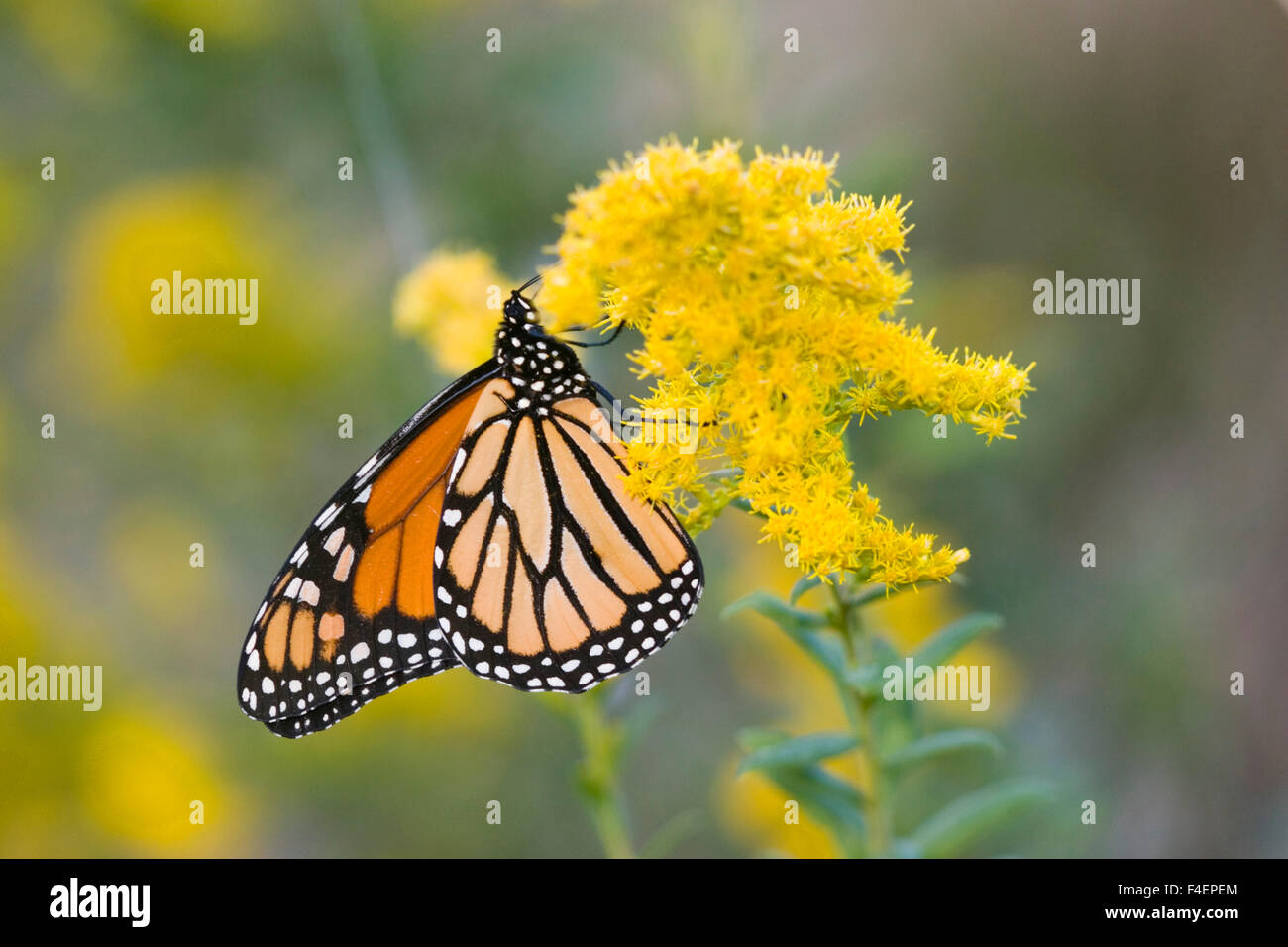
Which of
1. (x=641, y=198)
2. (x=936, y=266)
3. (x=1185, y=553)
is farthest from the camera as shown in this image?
(x=936, y=266)

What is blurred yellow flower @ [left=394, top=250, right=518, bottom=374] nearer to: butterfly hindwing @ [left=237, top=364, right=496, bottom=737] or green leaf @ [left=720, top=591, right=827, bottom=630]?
butterfly hindwing @ [left=237, top=364, right=496, bottom=737]

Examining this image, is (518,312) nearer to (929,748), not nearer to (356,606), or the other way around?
(356,606)

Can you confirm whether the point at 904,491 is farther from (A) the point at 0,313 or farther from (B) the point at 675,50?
(A) the point at 0,313

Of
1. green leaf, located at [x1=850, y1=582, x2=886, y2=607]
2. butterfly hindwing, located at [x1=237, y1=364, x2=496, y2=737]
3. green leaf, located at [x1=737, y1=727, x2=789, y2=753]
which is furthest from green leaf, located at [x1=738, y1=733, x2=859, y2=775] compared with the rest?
butterfly hindwing, located at [x1=237, y1=364, x2=496, y2=737]

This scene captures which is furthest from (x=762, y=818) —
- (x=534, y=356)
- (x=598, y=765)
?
(x=534, y=356)

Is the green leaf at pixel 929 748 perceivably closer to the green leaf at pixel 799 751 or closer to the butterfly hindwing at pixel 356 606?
the green leaf at pixel 799 751

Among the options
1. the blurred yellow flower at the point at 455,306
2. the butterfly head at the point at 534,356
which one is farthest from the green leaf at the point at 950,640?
the blurred yellow flower at the point at 455,306

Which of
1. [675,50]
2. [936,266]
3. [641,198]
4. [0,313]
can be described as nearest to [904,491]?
[936,266]
